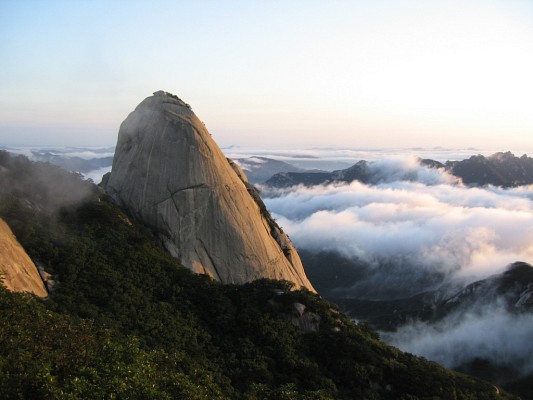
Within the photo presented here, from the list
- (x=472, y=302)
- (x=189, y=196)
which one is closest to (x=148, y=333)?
(x=189, y=196)

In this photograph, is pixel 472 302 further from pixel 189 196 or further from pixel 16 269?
pixel 16 269

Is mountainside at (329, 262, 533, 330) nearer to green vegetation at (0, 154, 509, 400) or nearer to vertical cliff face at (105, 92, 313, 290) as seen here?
vertical cliff face at (105, 92, 313, 290)

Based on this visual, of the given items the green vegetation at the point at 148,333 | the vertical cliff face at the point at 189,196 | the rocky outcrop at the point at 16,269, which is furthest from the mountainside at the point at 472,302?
the rocky outcrop at the point at 16,269

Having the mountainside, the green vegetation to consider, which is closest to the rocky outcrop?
the green vegetation

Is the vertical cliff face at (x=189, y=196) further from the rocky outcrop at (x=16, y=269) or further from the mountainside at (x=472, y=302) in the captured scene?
the mountainside at (x=472, y=302)

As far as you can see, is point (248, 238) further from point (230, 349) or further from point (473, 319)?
point (473, 319)

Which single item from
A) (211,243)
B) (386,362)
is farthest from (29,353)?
(211,243)

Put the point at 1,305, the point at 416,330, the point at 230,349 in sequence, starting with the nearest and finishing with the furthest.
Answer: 1. the point at 1,305
2. the point at 230,349
3. the point at 416,330
